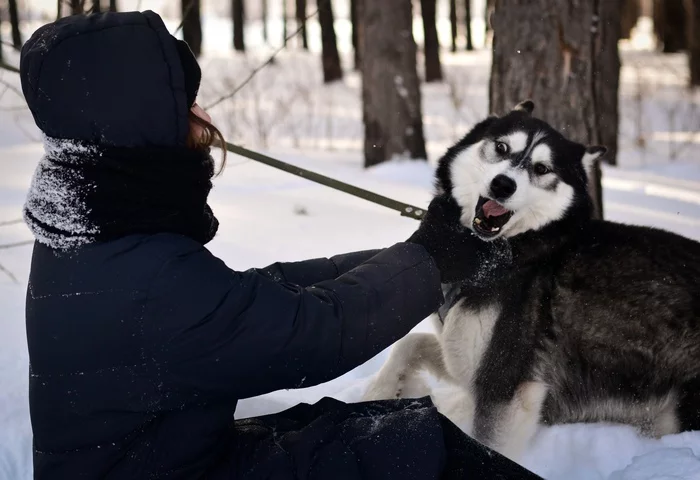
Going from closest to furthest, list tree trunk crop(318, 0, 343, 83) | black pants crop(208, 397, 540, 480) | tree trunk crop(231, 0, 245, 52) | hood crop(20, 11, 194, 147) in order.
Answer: hood crop(20, 11, 194, 147)
black pants crop(208, 397, 540, 480)
tree trunk crop(318, 0, 343, 83)
tree trunk crop(231, 0, 245, 52)

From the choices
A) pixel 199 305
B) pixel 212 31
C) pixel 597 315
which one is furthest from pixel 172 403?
pixel 212 31

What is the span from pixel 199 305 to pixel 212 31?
1539 inches

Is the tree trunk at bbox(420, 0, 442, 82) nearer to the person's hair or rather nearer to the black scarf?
the person's hair

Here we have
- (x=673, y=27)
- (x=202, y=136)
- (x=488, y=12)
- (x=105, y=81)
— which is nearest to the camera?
(x=105, y=81)

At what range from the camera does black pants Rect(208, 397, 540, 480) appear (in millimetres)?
1707

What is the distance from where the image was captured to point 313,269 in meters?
2.31

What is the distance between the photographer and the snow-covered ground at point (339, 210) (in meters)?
2.53

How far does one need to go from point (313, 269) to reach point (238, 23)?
2103cm

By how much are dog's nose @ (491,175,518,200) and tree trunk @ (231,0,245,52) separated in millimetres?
19903

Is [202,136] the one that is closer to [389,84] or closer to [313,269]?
[313,269]

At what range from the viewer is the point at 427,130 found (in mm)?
11352

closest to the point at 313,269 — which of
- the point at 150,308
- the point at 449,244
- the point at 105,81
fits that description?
the point at 449,244

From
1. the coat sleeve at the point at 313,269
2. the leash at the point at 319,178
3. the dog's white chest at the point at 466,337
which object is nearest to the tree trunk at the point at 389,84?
the leash at the point at 319,178

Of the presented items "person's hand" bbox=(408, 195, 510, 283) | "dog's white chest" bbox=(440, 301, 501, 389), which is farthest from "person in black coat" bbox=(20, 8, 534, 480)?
"dog's white chest" bbox=(440, 301, 501, 389)
